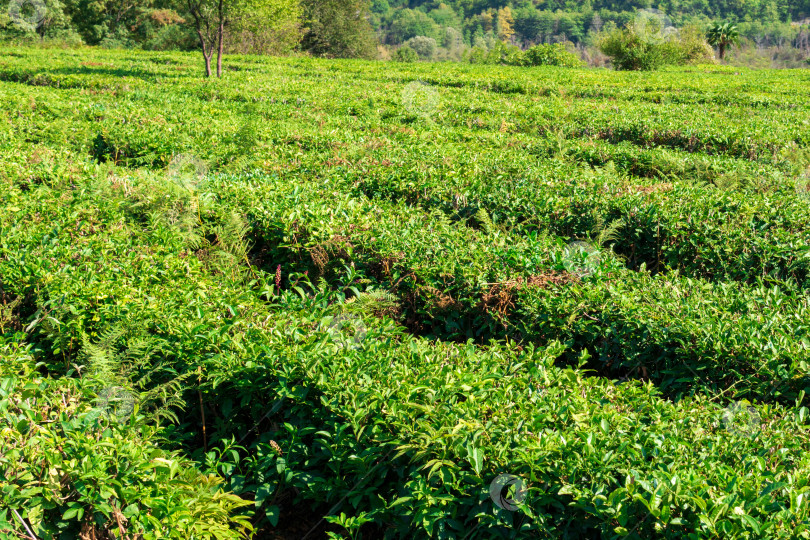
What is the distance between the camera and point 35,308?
203 inches

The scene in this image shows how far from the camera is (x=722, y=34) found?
53156 mm

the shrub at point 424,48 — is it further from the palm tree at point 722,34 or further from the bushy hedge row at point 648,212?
the bushy hedge row at point 648,212

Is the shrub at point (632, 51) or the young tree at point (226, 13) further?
the shrub at point (632, 51)

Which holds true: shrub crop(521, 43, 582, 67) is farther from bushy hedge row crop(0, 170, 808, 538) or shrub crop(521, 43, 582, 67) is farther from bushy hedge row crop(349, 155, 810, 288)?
bushy hedge row crop(0, 170, 808, 538)

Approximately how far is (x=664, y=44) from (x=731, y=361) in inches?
1641

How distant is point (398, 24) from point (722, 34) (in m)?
100

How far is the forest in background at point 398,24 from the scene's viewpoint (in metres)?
47.5

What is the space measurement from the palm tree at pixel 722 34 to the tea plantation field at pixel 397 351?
170 feet

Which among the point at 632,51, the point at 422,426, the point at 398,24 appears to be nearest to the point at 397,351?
the point at 422,426

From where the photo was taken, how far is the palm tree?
5275 centimetres

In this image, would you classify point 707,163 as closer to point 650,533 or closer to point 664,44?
point 650,533

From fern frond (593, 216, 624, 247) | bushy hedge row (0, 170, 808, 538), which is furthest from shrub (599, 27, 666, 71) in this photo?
bushy hedge row (0, 170, 808, 538)

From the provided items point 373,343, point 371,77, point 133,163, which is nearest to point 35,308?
point 373,343

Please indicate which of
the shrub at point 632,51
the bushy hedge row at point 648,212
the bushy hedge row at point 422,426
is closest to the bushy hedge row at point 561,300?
the bushy hedge row at point 422,426
